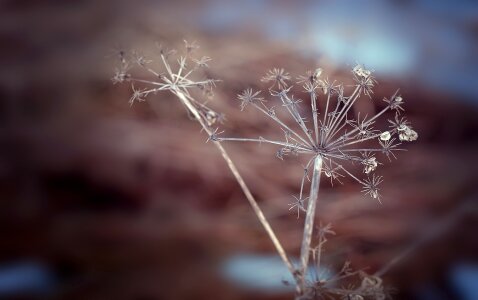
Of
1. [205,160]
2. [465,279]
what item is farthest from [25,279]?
[465,279]

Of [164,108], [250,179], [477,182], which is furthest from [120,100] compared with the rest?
[477,182]

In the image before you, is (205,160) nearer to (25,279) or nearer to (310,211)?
(25,279)

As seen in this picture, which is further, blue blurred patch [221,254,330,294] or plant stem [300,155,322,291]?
blue blurred patch [221,254,330,294]

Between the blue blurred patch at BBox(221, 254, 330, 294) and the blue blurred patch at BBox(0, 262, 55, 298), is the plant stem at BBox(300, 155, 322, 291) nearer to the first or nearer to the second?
the blue blurred patch at BBox(221, 254, 330, 294)

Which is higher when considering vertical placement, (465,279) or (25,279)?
(25,279)

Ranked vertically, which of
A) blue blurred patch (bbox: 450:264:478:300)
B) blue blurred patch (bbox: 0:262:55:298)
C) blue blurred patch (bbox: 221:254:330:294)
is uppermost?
blue blurred patch (bbox: 0:262:55:298)

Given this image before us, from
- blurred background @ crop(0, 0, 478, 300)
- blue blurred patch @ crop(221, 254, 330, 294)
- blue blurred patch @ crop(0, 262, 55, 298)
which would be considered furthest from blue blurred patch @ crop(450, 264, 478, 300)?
blue blurred patch @ crop(0, 262, 55, 298)

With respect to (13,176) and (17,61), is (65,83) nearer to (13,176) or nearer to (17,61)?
(17,61)

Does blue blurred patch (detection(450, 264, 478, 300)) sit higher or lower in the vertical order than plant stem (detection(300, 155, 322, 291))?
higher

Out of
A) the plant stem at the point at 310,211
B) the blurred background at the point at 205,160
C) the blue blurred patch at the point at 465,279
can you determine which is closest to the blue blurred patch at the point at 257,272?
the blurred background at the point at 205,160
